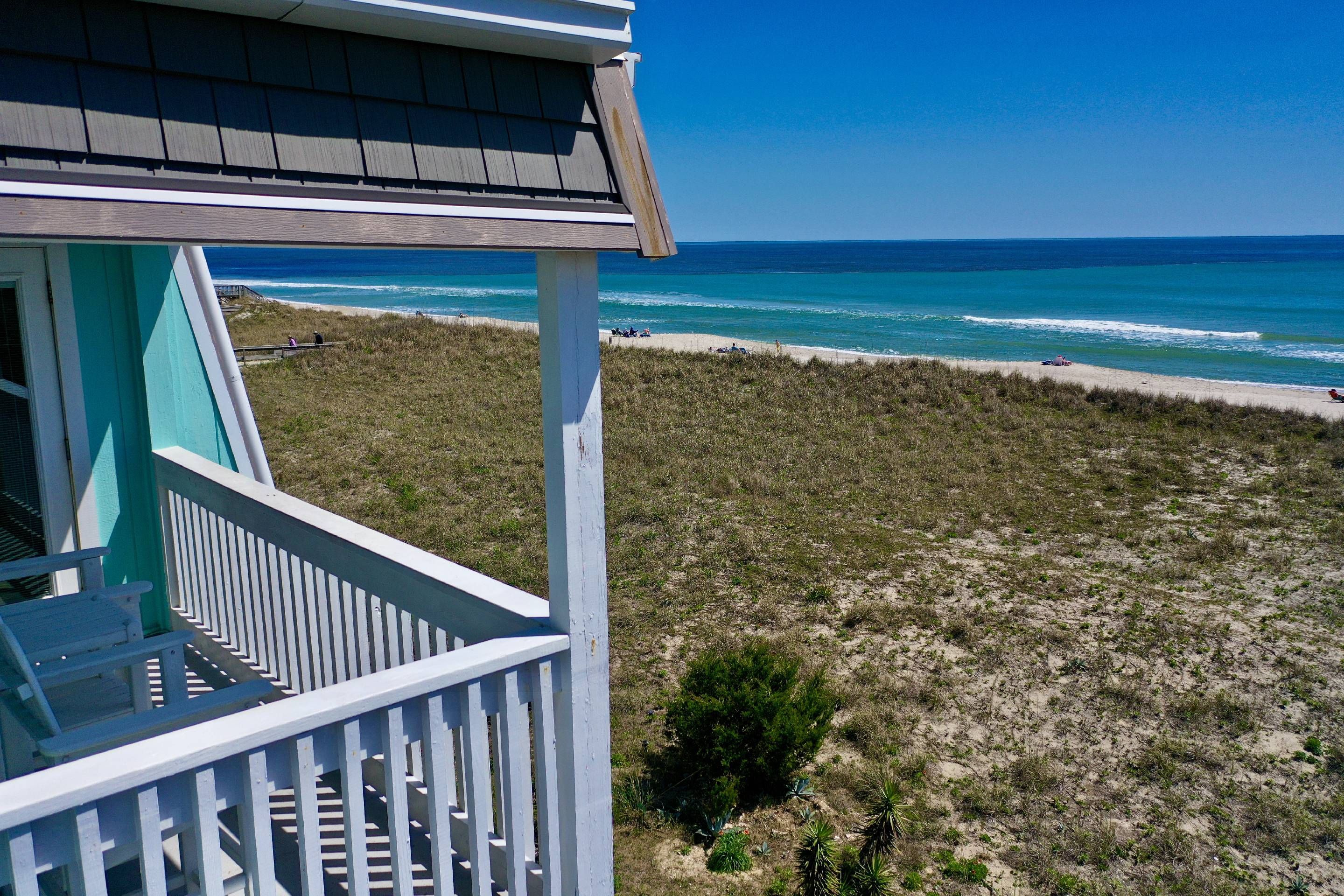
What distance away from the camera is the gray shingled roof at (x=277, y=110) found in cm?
159

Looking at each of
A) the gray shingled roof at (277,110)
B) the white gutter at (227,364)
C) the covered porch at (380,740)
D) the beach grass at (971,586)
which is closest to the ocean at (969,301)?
the gray shingled roof at (277,110)

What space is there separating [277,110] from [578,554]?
1.35m

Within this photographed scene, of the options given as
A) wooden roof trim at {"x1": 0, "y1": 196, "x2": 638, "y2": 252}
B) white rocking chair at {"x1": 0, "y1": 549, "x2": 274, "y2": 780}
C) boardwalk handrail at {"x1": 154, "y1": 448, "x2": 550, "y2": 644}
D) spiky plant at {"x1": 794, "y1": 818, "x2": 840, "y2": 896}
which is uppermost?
wooden roof trim at {"x1": 0, "y1": 196, "x2": 638, "y2": 252}

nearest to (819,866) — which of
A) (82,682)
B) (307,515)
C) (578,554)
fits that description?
(578,554)

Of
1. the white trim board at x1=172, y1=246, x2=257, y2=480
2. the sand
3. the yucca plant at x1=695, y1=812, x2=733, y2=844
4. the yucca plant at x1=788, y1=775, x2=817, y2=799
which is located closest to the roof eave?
the white trim board at x1=172, y1=246, x2=257, y2=480

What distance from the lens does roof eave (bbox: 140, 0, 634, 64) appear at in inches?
72.2

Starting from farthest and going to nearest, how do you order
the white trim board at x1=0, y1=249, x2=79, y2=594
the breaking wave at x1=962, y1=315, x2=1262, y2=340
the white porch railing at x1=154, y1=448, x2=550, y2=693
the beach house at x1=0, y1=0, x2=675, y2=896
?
the breaking wave at x1=962, y1=315, x2=1262, y2=340, the white trim board at x1=0, y1=249, x2=79, y2=594, the white porch railing at x1=154, y1=448, x2=550, y2=693, the beach house at x1=0, y1=0, x2=675, y2=896

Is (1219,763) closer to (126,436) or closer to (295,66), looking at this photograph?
(295,66)

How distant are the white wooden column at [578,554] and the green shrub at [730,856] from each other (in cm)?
183

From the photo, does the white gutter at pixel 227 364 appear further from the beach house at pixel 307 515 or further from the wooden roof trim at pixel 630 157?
the wooden roof trim at pixel 630 157

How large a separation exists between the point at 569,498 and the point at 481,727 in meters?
0.68

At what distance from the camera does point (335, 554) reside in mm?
3434

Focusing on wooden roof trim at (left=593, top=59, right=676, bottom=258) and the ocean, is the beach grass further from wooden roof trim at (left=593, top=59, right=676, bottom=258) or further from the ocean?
the ocean

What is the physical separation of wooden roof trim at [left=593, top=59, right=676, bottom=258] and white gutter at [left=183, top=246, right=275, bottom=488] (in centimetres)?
310
